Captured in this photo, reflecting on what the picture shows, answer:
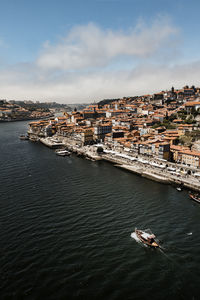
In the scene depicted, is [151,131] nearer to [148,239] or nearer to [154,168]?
[154,168]

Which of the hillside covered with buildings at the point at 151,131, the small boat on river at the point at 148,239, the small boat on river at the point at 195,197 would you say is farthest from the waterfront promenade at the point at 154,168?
the small boat on river at the point at 148,239

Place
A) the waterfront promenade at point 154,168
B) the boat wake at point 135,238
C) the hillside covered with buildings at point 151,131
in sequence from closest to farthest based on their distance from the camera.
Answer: the boat wake at point 135,238
the waterfront promenade at point 154,168
the hillside covered with buildings at point 151,131

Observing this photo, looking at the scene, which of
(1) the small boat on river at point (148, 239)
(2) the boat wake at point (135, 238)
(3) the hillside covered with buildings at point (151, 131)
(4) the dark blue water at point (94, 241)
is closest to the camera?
(4) the dark blue water at point (94, 241)

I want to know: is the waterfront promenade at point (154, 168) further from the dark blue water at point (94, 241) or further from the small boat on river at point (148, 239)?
the small boat on river at point (148, 239)

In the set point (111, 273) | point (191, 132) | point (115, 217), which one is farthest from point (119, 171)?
point (111, 273)

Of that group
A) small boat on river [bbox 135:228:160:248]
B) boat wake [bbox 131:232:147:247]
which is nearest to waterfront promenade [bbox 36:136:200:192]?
small boat on river [bbox 135:228:160:248]

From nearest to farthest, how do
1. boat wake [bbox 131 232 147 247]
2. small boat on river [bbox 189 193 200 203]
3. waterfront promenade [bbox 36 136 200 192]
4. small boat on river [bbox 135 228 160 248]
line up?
small boat on river [bbox 135 228 160 248], boat wake [bbox 131 232 147 247], small boat on river [bbox 189 193 200 203], waterfront promenade [bbox 36 136 200 192]

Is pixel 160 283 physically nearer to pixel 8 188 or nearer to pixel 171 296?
pixel 171 296

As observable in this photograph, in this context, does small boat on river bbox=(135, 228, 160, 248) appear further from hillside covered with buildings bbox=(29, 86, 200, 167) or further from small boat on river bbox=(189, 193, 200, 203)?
hillside covered with buildings bbox=(29, 86, 200, 167)
